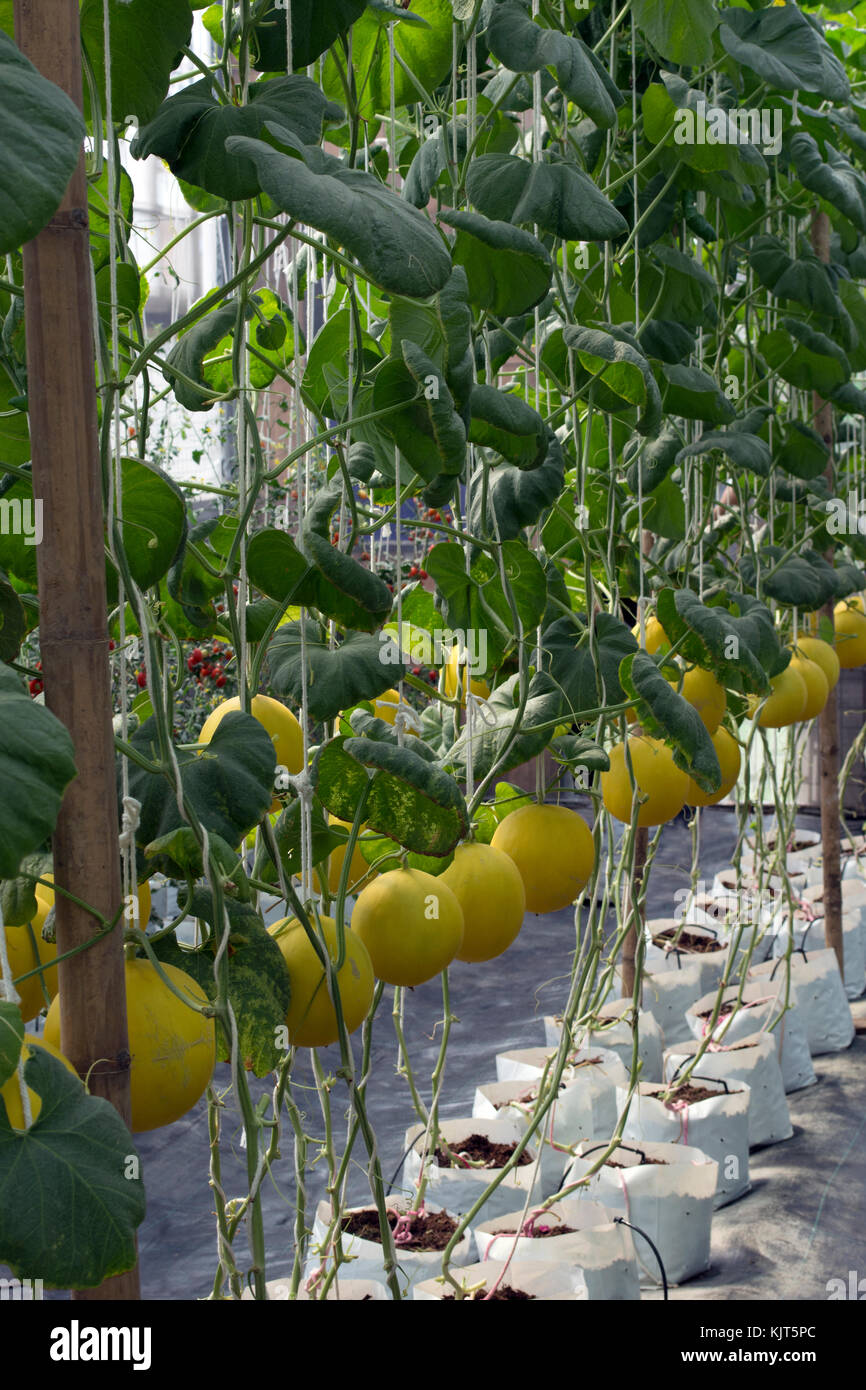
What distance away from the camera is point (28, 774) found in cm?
51

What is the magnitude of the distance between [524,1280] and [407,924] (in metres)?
1.03

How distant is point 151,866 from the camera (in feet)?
2.40

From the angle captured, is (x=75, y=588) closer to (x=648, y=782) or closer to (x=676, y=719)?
(x=676, y=719)

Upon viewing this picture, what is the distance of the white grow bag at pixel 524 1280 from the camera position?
1717 mm

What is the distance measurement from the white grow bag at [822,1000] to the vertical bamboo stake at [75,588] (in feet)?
9.60

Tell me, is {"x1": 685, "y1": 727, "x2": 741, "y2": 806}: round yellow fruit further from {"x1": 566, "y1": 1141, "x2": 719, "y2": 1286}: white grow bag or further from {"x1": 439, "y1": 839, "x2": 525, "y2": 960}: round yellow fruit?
{"x1": 566, "y1": 1141, "x2": 719, "y2": 1286}: white grow bag

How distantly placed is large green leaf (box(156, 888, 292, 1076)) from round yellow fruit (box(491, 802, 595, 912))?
0.47m

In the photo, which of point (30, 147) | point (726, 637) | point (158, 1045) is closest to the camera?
point (30, 147)

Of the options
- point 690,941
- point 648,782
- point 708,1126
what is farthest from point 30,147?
point 690,941

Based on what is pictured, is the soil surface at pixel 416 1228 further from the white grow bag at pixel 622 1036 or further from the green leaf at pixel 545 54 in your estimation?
the green leaf at pixel 545 54

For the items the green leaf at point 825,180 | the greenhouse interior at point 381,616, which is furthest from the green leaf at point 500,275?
the green leaf at point 825,180

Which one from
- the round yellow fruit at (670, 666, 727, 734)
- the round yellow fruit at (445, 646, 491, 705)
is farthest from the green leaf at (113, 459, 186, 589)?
the round yellow fruit at (670, 666, 727, 734)
